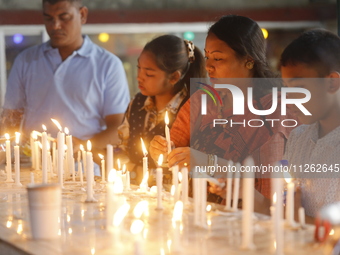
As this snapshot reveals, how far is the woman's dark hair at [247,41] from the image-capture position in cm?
288

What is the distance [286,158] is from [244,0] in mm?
5214

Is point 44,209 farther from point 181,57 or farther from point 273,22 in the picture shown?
point 273,22

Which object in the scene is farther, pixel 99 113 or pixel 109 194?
pixel 99 113

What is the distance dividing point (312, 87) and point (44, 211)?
41.1 inches

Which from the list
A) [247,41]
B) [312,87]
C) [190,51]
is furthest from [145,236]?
[190,51]

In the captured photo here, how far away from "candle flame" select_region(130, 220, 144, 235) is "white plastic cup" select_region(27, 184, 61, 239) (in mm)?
230

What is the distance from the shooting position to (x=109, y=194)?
175 centimetres

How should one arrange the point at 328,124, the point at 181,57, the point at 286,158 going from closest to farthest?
the point at 328,124, the point at 286,158, the point at 181,57

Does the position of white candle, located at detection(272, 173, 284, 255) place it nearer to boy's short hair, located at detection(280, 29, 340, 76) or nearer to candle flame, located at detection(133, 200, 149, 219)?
candle flame, located at detection(133, 200, 149, 219)

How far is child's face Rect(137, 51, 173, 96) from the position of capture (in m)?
3.70

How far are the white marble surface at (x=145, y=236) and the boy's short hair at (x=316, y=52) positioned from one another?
2.07 ft

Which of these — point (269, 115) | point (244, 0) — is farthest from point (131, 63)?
point (269, 115)

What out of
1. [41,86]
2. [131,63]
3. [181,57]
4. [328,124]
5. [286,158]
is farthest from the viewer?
[131,63]

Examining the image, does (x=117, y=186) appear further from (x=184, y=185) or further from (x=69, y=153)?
(x=69, y=153)
